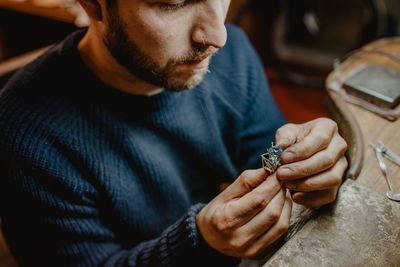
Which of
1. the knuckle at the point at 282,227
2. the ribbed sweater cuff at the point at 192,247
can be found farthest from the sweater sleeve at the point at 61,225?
the knuckle at the point at 282,227

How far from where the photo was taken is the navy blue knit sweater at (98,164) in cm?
91

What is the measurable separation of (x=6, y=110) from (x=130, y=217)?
50cm

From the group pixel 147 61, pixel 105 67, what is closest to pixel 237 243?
pixel 147 61

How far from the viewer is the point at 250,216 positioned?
27.3 inches

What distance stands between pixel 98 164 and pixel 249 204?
52 centimetres

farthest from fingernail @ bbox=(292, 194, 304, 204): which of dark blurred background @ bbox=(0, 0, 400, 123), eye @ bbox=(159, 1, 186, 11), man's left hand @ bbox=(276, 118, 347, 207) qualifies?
dark blurred background @ bbox=(0, 0, 400, 123)

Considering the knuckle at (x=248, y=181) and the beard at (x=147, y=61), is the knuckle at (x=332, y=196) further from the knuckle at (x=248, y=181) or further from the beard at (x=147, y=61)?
the beard at (x=147, y=61)

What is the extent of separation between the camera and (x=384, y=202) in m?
0.73

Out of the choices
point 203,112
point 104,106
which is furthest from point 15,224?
point 203,112

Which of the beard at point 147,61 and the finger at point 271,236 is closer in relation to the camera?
the finger at point 271,236

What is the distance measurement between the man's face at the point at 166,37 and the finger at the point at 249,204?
1.30ft

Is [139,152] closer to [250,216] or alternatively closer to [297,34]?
[250,216]

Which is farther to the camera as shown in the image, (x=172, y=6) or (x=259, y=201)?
(x=172, y=6)

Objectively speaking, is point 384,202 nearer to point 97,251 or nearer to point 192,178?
point 192,178
